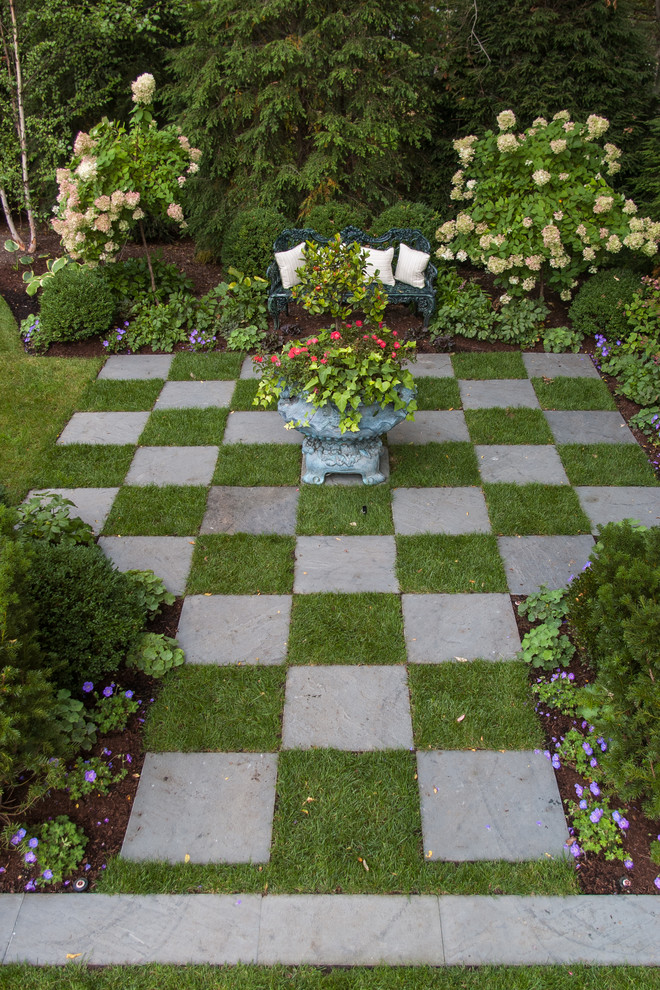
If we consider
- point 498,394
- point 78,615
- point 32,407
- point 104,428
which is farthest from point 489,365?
point 78,615

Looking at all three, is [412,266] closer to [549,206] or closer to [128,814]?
[549,206]

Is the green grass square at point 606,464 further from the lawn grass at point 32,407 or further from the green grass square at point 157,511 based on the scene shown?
the lawn grass at point 32,407

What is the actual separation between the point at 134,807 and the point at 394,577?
187 centimetres

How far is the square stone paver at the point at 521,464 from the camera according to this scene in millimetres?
5086

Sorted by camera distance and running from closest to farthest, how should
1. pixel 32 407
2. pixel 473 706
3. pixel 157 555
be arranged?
pixel 473 706 < pixel 157 555 < pixel 32 407

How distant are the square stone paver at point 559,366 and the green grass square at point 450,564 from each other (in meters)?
2.22

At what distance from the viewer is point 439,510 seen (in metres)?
4.80

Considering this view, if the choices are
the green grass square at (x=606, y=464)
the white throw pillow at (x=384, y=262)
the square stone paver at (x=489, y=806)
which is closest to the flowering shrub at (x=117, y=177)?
the white throw pillow at (x=384, y=262)

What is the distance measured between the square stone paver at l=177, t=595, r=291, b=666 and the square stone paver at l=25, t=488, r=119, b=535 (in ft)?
3.29

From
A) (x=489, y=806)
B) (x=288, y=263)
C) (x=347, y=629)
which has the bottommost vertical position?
(x=489, y=806)

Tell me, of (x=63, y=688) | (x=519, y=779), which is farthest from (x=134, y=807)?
(x=519, y=779)

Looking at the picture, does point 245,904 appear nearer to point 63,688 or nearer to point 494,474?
point 63,688

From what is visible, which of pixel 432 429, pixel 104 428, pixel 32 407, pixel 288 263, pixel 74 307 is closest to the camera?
pixel 432 429

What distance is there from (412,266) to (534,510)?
2.95m
